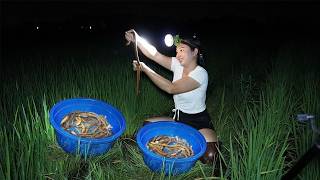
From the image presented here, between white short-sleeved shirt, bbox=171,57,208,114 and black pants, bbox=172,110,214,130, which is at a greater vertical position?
white short-sleeved shirt, bbox=171,57,208,114

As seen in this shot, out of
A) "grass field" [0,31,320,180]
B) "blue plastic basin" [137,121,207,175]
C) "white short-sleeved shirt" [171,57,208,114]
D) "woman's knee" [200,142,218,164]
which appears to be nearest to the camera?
"grass field" [0,31,320,180]

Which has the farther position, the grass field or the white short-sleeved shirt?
the white short-sleeved shirt

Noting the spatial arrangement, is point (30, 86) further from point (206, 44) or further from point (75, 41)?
point (206, 44)

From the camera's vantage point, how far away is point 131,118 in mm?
2781

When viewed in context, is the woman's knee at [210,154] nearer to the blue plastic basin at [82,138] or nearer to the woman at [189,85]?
the woman at [189,85]

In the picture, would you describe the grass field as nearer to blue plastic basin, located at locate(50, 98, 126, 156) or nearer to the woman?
blue plastic basin, located at locate(50, 98, 126, 156)

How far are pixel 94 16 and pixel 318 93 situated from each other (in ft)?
16.6

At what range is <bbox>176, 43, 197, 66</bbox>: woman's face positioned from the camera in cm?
245

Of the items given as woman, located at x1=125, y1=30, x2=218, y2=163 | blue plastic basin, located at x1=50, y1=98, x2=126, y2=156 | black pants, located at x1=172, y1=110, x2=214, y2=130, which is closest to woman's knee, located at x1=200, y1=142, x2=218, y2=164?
woman, located at x1=125, y1=30, x2=218, y2=163

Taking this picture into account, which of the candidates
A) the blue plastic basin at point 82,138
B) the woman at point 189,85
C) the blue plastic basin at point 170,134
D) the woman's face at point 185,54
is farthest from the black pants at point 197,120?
the blue plastic basin at point 82,138

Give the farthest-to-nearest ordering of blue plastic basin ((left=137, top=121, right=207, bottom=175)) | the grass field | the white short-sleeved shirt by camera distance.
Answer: the white short-sleeved shirt
blue plastic basin ((left=137, top=121, right=207, bottom=175))
the grass field

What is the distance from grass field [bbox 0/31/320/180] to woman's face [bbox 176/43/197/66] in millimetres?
506

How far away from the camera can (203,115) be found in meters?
2.60

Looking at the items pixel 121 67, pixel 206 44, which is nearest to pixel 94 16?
pixel 206 44
